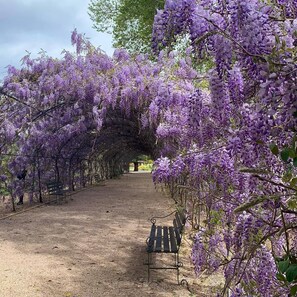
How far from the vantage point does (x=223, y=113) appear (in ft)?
8.73

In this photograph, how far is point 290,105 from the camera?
55.9 inches

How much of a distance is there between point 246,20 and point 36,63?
35.6ft

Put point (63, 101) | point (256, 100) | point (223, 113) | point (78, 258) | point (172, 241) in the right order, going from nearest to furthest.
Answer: point (256, 100) < point (223, 113) < point (172, 241) < point (78, 258) < point (63, 101)

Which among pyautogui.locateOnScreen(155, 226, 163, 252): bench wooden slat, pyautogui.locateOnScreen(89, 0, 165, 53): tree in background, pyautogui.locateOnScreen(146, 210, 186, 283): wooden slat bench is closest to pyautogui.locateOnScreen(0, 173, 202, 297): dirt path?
pyautogui.locateOnScreen(146, 210, 186, 283): wooden slat bench

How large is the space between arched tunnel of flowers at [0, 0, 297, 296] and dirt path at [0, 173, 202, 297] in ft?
3.41

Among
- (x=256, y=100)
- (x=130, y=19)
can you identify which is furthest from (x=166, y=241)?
(x=130, y=19)

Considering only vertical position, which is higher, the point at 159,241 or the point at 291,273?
the point at 291,273

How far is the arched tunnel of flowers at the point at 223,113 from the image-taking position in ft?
5.12

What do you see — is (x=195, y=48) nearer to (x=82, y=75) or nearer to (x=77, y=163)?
(x=82, y=75)

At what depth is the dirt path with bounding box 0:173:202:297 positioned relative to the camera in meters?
4.55

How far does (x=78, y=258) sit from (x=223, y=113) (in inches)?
151

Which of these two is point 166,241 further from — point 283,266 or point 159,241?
point 283,266

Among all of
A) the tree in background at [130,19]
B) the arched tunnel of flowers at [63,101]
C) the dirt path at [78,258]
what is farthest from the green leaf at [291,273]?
the tree in background at [130,19]

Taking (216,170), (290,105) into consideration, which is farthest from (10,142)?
(290,105)
